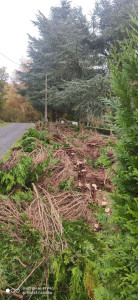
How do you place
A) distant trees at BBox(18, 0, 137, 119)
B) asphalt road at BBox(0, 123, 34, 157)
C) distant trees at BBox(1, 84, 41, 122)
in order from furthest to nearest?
distant trees at BBox(1, 84, 41, 122) < distant trees at BBox(18, 0, 137, 119) < asphalt road at BBox(0, 123, 34, 157)

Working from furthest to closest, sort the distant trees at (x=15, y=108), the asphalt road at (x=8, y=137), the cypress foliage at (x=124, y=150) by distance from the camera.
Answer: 1. the distant trees at (x=15, y=108)
2. the asphalt road at (x=8, y=137)
3. the cypress foliage at (x=124, y=150)

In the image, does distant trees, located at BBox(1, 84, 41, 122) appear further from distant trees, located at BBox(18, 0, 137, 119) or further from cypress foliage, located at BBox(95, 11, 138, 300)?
cypress foliage, located at BBox(95, 11, 138, 300)

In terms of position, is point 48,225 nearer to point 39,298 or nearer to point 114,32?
point 39,298

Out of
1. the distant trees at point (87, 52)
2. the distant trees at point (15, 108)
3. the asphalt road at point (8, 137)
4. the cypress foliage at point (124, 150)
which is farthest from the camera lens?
the distant trees at point (15, 108)

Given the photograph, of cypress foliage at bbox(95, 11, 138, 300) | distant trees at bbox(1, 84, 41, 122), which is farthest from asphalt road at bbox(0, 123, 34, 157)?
distant trees at bbox(1, 84, 41, 122)

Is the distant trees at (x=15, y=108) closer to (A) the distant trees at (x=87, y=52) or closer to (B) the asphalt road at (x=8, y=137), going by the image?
(A) the distant trees at (x=87, y=52)

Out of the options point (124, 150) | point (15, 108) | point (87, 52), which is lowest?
point (124, 150)

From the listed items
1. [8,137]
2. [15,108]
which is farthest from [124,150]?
[15,108]

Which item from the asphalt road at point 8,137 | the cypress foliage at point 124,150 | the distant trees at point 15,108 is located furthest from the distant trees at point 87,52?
the distant trees at point 15,108

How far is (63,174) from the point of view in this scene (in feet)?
17.7

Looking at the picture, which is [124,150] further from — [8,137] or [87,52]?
[87,52]

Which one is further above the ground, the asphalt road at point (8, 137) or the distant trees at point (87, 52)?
the distant trees at point (87, 52)

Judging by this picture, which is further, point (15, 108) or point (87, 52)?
point (15, 108)

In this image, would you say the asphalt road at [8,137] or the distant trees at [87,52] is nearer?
the asphalt road at [8,137]
